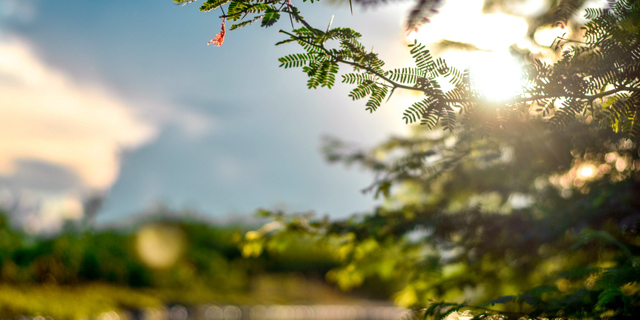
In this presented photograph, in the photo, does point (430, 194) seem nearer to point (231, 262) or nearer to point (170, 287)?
point (170, 287)

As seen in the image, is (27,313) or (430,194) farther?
(27,313)

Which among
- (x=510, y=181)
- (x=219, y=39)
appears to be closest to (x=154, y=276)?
(x=510, y=181)

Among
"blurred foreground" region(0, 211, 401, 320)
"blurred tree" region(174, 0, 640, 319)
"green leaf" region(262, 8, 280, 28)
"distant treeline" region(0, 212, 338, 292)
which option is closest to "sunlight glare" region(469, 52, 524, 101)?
"blurred tree" region(174, 0, 640, 319)

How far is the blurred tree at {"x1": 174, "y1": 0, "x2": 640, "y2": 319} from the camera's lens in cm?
155

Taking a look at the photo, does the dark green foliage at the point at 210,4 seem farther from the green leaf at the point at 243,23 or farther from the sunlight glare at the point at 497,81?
the sunlight glare at the point at 497,81

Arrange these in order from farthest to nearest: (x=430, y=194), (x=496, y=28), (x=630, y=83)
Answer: (x=430, y=194)
(x=496, y=28)
(x=630, y=83)

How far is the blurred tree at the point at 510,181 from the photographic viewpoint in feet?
5.08

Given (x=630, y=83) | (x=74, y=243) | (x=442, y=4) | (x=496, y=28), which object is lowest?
(x=630, y=83)

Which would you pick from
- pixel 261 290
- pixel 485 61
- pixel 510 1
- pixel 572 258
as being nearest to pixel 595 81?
pixel 485 61

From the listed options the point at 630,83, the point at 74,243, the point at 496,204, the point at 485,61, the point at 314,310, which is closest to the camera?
the point at 630,83

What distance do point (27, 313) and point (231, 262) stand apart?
7.36m

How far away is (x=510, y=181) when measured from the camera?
343 centimetres

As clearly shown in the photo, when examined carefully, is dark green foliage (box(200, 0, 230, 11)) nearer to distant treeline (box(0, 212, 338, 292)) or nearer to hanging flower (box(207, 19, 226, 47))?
hanging flower (box(207, 19, 226, 47))

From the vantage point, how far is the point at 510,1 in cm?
299
